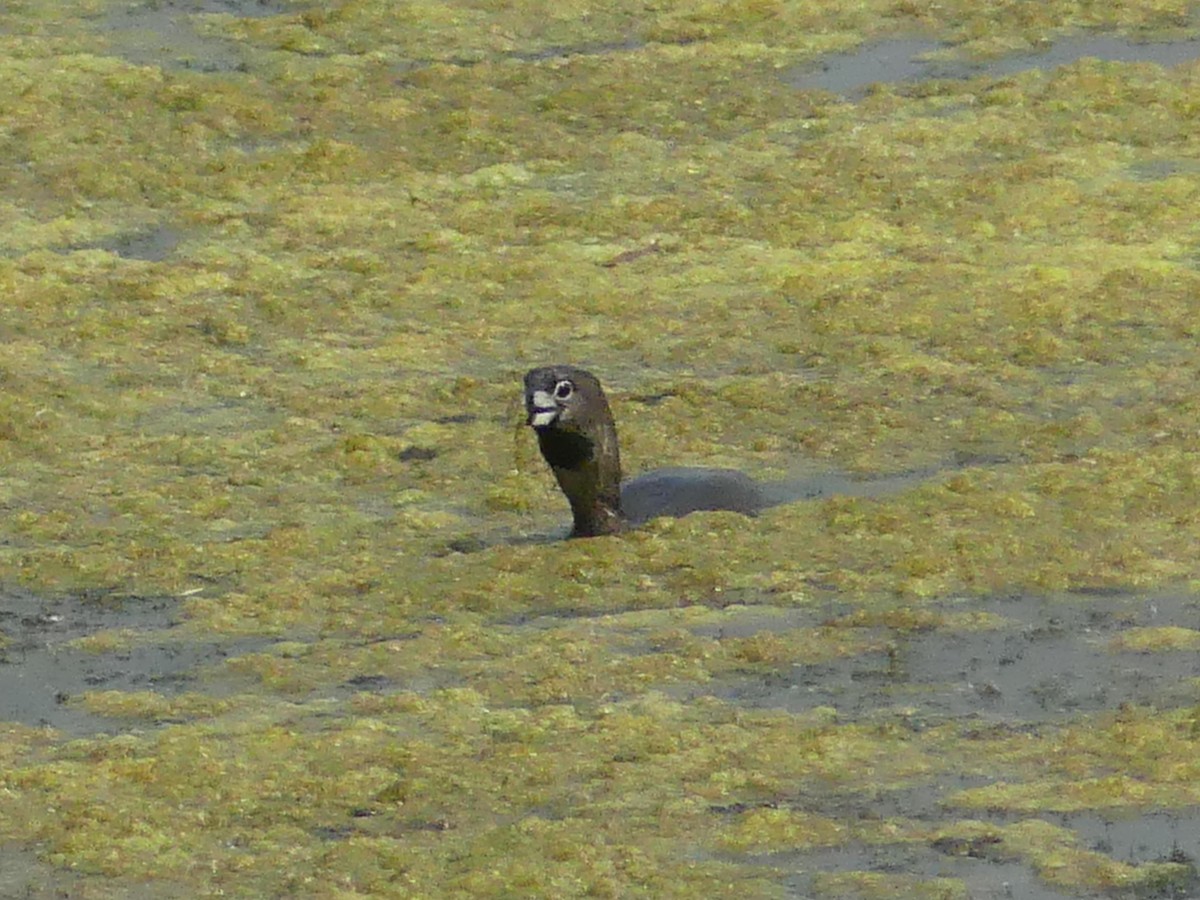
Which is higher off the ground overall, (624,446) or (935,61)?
(935,61)

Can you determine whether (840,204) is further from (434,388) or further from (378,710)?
(378,710)

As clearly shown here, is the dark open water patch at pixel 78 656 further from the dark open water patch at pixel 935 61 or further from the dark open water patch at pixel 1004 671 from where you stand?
the dark open water patch at pixel 935 61

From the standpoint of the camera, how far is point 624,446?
794cm

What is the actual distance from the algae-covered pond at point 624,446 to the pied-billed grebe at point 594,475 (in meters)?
0.10

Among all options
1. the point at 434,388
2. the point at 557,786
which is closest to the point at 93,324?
the point at 434,388

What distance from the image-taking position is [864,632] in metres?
6.51

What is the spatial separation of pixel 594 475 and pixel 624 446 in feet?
1.97

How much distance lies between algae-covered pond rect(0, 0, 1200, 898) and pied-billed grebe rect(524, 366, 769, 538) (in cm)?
10

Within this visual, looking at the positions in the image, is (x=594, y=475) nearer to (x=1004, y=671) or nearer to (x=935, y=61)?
(x=1004, y=671)

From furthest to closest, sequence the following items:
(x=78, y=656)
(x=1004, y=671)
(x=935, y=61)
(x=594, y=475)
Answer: (x=935, y=61) → (x=594, y=475) → (x=78, y=656) → (x=1004, y=671)

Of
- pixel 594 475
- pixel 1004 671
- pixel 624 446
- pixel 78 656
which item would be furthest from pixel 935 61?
pixel 78 656

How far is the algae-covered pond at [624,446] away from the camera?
18.1 ft

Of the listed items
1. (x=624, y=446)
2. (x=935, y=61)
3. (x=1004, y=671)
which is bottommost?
(x=1004, y=671)

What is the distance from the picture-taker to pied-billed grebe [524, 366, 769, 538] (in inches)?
286
